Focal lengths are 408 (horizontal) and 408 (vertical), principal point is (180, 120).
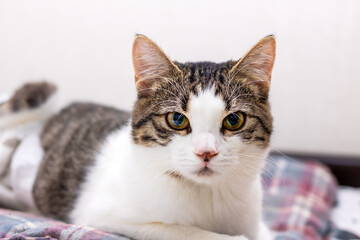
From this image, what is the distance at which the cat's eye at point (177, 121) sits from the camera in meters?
1.08

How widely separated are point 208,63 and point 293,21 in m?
A: 0.80

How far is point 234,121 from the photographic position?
1.09 metres

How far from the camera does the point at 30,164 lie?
1.66 meters

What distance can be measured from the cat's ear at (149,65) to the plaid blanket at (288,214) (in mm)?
426

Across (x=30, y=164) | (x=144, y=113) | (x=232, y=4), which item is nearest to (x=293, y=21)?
(x=232, y=4)

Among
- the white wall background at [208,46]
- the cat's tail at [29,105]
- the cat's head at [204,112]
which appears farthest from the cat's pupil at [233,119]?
the cat's tail at [29,105]

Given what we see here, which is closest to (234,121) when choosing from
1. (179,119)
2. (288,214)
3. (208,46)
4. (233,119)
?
(233,119)

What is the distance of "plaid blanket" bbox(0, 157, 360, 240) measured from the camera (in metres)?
1.11

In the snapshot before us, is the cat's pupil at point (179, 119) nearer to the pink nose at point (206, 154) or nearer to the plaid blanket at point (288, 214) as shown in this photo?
the pink nose at point (206, 154)

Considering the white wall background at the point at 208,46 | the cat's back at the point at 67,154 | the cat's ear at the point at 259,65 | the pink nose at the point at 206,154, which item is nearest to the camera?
the pink nose at the point at 206,154

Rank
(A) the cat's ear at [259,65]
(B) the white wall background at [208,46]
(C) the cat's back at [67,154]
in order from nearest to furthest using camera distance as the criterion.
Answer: (A) the cat's ear at [259,65], (C) the cat's back at [67,154], (B) the white wall background at [208,46]

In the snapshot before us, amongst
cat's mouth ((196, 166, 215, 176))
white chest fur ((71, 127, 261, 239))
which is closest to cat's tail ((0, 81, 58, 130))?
white chest fur ((71, 127, 261, 239))

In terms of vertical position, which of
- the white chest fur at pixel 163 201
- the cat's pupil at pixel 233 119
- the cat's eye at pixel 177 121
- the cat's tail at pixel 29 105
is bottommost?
the white chest fur at pixel 163 201

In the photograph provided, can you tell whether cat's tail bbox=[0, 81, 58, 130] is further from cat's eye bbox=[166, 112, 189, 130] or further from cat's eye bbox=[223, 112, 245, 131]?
cat's eye bbox=[223, 112, 245, 131]
